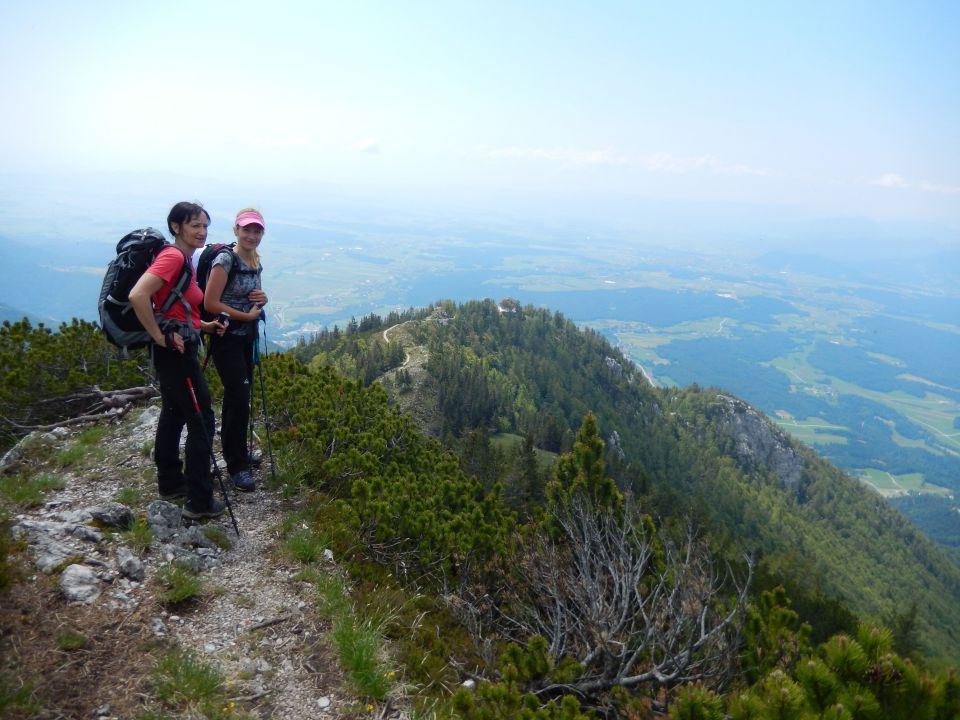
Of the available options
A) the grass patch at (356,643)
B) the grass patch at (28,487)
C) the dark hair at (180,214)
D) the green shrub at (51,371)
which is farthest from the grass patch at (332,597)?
the green shrub at (51,371)

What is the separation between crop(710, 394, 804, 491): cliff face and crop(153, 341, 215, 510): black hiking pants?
113366 millimetres

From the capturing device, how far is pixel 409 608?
5.31m

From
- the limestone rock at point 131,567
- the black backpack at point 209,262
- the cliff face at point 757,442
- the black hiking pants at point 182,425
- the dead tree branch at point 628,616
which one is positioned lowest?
the cliff face at point 757,442

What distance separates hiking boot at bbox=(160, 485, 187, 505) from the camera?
595 centimetres

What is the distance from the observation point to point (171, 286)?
4.81 m

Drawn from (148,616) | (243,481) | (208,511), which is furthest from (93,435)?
(148,616)

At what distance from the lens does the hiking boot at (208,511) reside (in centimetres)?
573

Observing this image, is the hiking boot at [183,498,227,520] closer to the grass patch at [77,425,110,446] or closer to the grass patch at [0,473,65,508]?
the grass patch at [0,473,65,508]

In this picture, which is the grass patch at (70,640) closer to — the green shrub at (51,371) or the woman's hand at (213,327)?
the woman's hand at (213,327)

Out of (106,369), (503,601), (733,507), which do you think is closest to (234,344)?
(503,601)

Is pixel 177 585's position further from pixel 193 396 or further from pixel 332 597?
pixel 193 396

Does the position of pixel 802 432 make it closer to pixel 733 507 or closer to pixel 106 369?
pixel 733 507

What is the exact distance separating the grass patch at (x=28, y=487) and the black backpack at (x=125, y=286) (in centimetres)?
273

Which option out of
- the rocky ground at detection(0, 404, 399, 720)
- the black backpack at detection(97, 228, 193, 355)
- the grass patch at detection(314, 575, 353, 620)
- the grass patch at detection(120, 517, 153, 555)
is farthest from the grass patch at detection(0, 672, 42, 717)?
the black backpack at detection(97, 228, 193, 355)
